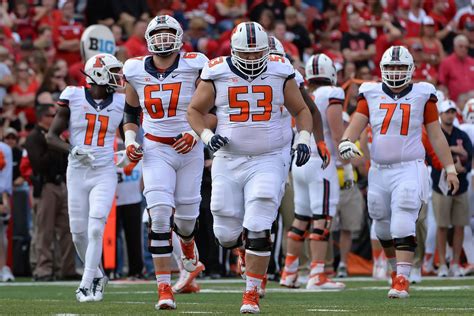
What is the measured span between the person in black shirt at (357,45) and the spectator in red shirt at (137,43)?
10.6 feet

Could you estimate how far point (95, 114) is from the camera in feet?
38.3

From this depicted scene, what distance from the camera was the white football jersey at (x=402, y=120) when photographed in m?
11.5

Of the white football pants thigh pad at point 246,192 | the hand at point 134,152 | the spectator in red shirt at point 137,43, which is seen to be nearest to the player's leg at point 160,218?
the hand at point 134,152

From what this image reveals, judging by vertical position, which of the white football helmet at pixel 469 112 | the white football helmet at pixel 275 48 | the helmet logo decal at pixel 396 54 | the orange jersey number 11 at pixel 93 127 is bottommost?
the orange jersey number 11 at pixel 93 127

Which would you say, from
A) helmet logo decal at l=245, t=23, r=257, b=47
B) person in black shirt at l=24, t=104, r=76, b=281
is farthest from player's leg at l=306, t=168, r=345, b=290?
helmet logo decal at l=245, t=23, r=257, b=47

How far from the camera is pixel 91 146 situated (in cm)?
1166

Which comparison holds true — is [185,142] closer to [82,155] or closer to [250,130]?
[250,130]

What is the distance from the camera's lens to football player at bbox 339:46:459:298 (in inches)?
445

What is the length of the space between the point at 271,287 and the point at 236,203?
395 centimetres

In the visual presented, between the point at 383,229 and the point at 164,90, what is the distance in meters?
2.57

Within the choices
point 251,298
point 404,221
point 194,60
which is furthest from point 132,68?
point 404,221

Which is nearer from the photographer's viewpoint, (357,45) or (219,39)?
(219,39)

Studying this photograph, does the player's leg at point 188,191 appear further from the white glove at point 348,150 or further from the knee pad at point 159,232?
the white glove at point 348,150

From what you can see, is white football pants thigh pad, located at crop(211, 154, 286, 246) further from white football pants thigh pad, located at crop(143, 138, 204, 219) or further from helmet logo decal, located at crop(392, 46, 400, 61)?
helmet logo decal, located at crop(392, 46, 400, 61)
